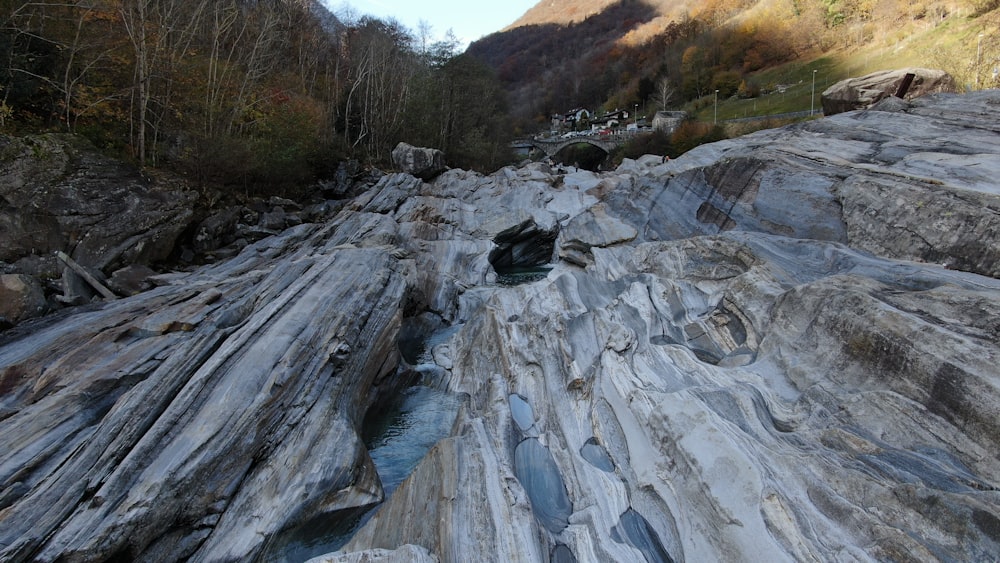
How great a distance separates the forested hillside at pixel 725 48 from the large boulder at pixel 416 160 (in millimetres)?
27350

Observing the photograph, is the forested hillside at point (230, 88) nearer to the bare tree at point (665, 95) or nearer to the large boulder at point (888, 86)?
the large boulder at point (888, 86)

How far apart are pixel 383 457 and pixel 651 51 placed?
107607 mm

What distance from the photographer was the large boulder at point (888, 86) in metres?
17.5

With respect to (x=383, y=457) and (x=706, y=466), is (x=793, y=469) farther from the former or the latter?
(x=383, y=457)

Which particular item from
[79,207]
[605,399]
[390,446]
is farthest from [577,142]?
[390,446]

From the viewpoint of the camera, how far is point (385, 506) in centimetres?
651

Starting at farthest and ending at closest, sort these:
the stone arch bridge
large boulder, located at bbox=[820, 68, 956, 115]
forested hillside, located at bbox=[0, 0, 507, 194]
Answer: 1. the stone arch bridge
2. large boulder, located at bbox=[820, 68, 956, 115]
3. forested hillside, located at bbox=[0, 0, 507, 194]

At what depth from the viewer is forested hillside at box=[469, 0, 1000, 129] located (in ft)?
119

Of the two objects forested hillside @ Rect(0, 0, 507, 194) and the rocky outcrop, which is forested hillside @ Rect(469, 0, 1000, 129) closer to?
forested hillside @ Rect(0, 0, 507, 194)

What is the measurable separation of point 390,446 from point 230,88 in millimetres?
20881

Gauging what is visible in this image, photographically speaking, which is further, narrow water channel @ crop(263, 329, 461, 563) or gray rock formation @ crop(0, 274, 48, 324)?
gray rock formation @ crop(0, 274, 48, 324)

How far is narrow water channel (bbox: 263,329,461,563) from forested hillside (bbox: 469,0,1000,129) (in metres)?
27.7

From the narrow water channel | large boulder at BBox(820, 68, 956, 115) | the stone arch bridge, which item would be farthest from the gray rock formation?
the stone arch bridge

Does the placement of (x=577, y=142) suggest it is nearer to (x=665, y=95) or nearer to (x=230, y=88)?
(x=665, y=95)
